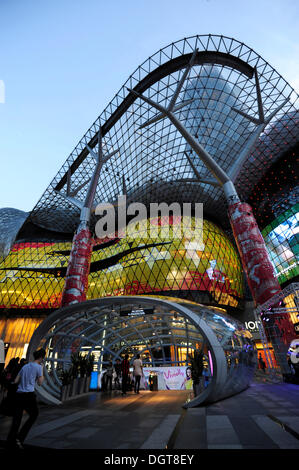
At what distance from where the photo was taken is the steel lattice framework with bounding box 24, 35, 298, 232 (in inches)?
1250

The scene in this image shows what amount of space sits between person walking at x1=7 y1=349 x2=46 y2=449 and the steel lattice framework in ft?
105

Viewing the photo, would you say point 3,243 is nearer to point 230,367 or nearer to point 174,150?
point 174,150

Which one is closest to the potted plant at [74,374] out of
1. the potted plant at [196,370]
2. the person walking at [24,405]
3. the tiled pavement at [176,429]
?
the tiled pavement at [176,429]

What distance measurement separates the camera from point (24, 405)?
14.9ft

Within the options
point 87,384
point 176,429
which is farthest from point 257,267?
point 176,429

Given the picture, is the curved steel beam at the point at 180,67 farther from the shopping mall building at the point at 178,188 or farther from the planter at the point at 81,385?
the planter at the point at 81,385

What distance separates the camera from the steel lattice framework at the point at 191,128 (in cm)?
3175

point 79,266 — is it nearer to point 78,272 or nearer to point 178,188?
point 78,272

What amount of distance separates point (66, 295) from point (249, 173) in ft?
124

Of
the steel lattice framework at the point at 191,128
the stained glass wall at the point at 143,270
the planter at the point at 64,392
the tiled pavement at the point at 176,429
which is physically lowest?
the tiled pavement at the point at 176,429

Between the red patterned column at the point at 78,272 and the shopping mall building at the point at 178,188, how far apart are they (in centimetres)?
28

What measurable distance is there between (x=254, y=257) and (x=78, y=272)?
856 inches
